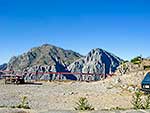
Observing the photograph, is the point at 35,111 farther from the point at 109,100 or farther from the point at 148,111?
the point at 109,100

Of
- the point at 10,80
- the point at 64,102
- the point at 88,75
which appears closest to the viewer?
the point at 64,102

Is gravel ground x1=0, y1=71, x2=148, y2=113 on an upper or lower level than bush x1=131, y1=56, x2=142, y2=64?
lower

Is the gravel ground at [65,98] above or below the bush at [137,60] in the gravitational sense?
below

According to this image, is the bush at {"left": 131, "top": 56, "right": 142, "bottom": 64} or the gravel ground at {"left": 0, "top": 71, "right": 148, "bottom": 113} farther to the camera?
the bush at {"left": 131, "top": 56, "right": 142, "bottom": 64}

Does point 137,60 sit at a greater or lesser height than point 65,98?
greater

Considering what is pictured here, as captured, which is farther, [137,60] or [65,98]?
[137,60]

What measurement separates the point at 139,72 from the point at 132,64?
298 inches

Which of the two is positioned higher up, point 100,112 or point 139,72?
point 139,72

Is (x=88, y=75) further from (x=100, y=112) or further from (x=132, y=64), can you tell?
(x=100, y=112)

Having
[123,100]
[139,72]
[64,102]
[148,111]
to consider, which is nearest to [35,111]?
[148,111]

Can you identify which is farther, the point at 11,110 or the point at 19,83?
the point at 19,83

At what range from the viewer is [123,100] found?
22.0 m

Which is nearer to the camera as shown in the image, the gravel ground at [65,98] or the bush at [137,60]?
the gravel ground at [65,98]

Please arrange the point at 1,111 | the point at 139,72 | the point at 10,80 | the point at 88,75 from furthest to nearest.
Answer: the point at 88,75, the point at 10,80, the point at 139,72, the point at 1,111
